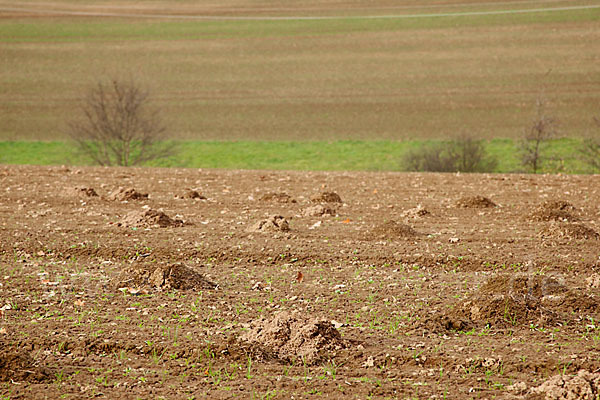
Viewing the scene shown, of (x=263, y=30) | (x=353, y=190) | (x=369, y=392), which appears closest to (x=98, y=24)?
(x=263, y=30)

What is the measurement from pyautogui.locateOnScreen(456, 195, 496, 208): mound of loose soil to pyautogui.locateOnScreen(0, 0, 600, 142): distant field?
992 inches

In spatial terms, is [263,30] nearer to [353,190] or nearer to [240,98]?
[240,98]

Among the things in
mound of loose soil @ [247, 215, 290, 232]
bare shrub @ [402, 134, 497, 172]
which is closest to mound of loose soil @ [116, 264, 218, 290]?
mound of loose soil @ [247, 215, 290, 232]

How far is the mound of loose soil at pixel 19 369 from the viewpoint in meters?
5.43

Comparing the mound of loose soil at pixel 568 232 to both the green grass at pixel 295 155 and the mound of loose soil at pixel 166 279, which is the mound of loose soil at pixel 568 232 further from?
the green grass at pixel 295 155

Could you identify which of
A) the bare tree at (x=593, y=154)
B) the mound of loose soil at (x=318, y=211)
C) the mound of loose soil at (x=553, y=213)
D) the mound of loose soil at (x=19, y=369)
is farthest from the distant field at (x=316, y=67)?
the mound of loose soil at (x=19, y=369)

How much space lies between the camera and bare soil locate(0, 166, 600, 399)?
552 cm

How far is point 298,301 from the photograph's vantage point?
743 centimetres

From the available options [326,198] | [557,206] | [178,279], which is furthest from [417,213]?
[178,279]

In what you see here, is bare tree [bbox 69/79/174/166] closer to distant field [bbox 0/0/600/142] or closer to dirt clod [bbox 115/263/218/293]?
distant field [bbox 0/0/600/142]

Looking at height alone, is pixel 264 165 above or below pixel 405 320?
below

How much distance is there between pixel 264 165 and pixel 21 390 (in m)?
28.0

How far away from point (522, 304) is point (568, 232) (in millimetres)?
3582

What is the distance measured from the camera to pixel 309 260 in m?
9.12
